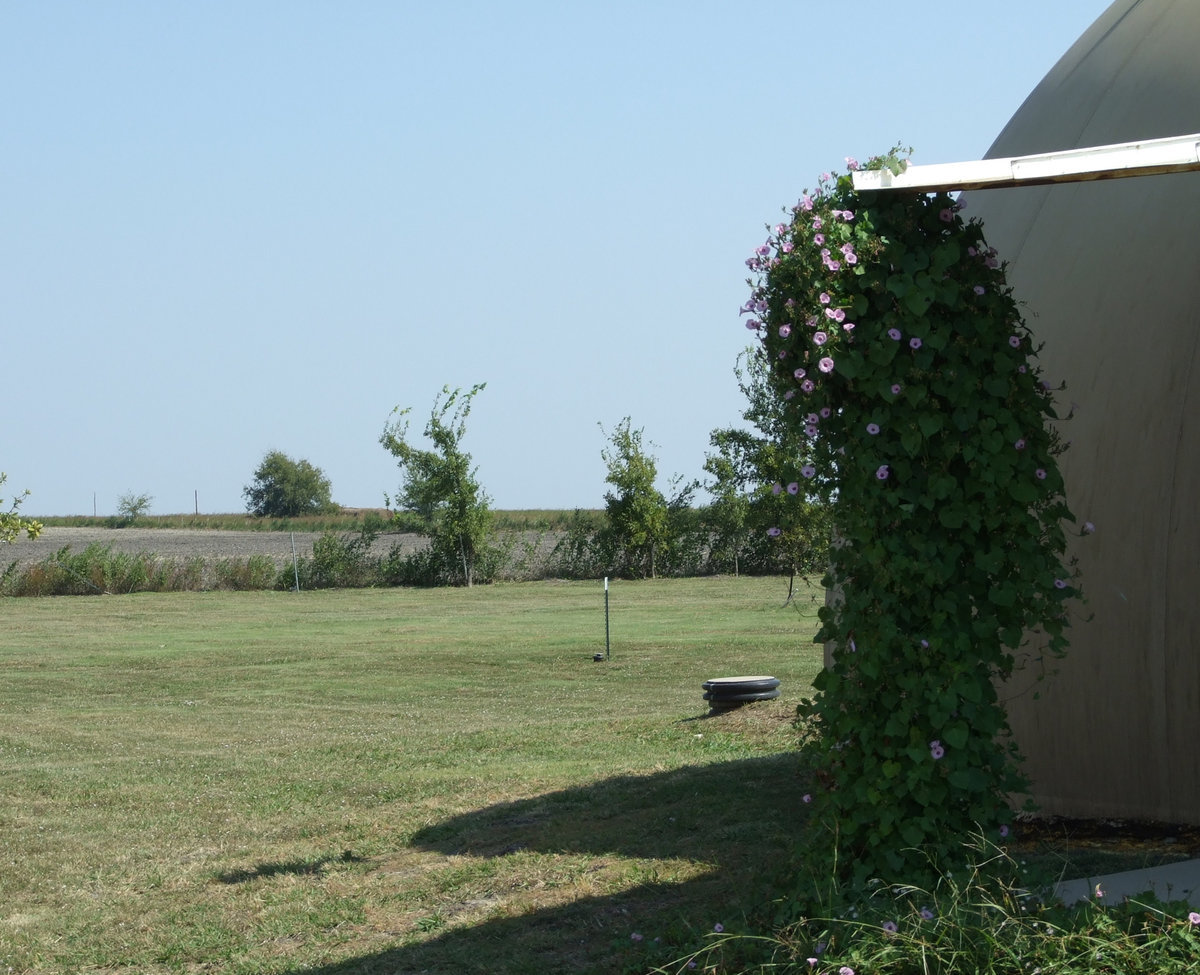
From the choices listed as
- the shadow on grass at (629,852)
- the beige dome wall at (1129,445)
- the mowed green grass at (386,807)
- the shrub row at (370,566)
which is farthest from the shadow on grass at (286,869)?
the shrub row at (370,566)

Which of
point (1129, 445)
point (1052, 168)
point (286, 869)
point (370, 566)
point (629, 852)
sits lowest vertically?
point (286, 869)

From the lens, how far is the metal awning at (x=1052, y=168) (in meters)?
4.72

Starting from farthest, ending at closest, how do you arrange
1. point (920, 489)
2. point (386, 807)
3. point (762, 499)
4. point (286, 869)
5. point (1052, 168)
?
point (762, 499) → point (386, 807) → point (286, 869) → point (920, 489) → point (1052, 168)

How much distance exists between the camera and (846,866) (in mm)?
5418

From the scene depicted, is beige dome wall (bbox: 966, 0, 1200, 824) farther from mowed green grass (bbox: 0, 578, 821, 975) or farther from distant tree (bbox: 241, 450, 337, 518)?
distant tree (bbox: 241, 450, 337, 518)

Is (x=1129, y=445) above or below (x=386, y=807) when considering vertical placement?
above

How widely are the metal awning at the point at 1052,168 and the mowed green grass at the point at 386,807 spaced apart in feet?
10.0

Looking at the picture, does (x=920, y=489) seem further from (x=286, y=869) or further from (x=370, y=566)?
(x=370, y=566)

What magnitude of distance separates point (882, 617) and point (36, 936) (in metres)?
4.89

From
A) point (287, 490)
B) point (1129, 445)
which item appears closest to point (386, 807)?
point (1129, 445)

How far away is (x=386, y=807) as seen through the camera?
9820mm

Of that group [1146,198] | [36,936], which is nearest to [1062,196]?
[1146,198]

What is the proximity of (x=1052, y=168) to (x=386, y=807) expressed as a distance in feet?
22.7

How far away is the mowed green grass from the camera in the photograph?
6621mm
